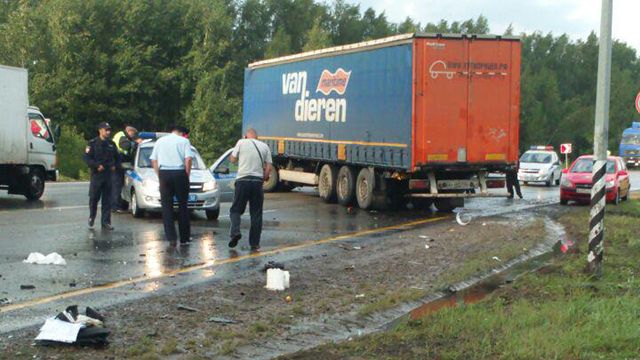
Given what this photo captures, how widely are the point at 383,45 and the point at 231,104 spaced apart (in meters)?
36.0

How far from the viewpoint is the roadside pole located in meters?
11.2

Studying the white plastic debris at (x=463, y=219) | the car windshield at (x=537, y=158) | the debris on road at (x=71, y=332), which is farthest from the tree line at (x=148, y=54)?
the debris on road at (x=71, y=332)

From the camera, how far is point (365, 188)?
21.3 metres

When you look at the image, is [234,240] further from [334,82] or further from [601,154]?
[334,82]

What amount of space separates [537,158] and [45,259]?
1211 inches

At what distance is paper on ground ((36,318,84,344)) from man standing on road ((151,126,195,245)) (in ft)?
19.9

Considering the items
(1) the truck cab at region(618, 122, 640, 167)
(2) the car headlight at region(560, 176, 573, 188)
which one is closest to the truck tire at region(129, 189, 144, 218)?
(2) the car headlight at region(560, 176, 573, 188)

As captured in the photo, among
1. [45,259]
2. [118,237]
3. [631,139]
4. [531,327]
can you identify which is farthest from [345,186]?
[631,139]

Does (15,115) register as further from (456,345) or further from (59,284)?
(456,345)

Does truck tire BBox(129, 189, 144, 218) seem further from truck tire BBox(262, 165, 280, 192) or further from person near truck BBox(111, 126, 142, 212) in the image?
truck tire BBox(262, 165, 280, 192)

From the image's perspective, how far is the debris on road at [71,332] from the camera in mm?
7016

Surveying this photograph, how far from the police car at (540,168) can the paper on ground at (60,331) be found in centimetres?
3241

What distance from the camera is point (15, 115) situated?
802 inches

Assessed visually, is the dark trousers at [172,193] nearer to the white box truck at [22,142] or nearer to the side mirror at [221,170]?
the side mirror at [221,170]
